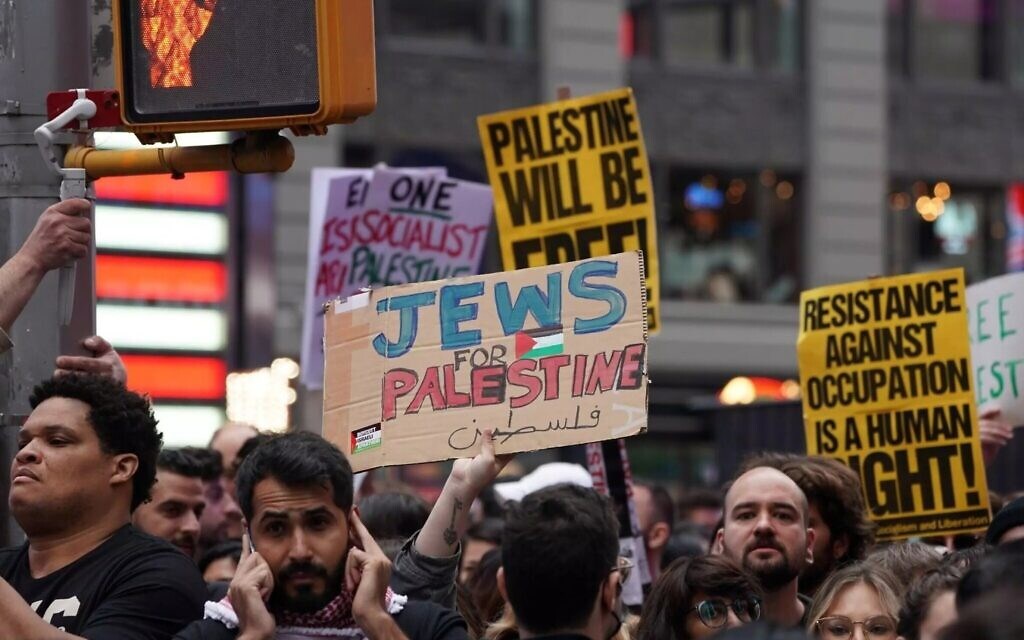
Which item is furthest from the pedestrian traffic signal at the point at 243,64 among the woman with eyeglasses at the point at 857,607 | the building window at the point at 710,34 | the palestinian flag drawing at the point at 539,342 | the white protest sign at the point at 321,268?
the building window at the point at 710,34

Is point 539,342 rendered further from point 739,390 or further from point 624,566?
point 739,390

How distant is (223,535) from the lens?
8742 mm

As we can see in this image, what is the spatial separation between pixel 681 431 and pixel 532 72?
16.1 feet

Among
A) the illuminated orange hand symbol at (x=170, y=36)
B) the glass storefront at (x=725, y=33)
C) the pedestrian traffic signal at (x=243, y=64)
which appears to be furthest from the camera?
the glass storefront at (x=725, y=33)

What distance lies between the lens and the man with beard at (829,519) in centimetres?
756

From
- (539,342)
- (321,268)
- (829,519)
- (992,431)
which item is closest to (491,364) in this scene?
(539,342)

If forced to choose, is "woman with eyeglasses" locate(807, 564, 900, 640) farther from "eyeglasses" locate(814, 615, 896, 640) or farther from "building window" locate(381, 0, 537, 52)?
"building window" locate(381, 0, 537, 52)

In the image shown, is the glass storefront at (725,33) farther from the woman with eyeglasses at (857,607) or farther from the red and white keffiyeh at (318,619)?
the red and white keffiyeh at (318,619)

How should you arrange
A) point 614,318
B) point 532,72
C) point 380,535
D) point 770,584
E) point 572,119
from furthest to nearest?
point 532,72 < point 572,119 < point 380,535 < point 770,584 < point 614,318

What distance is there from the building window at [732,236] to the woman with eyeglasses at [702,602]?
19.8m

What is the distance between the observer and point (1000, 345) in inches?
376

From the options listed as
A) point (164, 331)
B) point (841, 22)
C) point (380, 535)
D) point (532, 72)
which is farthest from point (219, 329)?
point (380, 535)

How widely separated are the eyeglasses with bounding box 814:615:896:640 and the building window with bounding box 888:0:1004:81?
853 inches

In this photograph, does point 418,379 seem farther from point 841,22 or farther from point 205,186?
point 841,22
